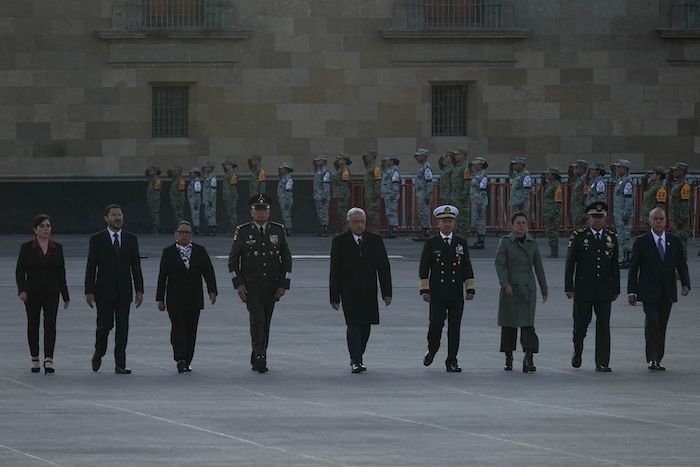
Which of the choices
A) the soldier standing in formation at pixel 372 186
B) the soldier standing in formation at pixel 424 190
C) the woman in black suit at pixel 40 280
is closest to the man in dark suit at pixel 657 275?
the woman in black suit at pixel 40 280

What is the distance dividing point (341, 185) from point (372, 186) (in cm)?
124

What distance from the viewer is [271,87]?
45.1 m

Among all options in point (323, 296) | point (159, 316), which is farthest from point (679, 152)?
point (159, 316)

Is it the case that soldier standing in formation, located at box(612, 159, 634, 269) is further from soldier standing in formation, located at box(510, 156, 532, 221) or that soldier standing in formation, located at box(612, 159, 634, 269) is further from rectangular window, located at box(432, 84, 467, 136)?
rectangular window, located at box(432, 84, 467, 136)

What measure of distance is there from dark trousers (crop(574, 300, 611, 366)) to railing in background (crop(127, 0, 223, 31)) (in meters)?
26.5

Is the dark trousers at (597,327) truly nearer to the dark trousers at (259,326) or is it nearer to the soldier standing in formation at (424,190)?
the dark trousers at (259,326)

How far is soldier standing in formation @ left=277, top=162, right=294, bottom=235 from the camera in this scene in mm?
43656

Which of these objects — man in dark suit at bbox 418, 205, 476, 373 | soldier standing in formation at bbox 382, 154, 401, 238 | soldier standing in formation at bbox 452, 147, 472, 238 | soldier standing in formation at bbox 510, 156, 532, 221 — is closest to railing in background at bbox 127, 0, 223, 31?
soldier standing in formation at bbox 382, 154, 401, 238

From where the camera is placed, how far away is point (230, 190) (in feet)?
144

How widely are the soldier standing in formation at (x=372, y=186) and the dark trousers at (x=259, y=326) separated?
2239cm

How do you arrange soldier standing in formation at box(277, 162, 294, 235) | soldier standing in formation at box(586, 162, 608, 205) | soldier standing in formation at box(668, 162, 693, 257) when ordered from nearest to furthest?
soldier standing in formation at box(668, 162, 693, 257), soldier standing in formation at box(586, 162, 608, 205), soldier standing in formation at box(277, 162, 294, 235)

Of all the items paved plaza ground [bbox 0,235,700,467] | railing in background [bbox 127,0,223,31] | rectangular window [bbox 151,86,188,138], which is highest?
railing in background [bbox 127,0,223,31]

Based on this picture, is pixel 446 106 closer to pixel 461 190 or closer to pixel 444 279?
pixel 461 190

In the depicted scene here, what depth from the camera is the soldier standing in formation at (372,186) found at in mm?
41438
